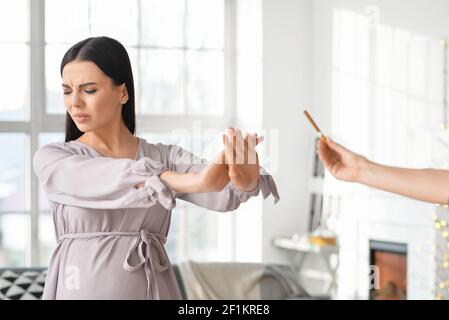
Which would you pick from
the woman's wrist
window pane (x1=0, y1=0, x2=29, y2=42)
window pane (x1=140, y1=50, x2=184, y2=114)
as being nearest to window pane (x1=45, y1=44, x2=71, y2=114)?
window pane (x1=0, y1=0, x2=29, y2=42)

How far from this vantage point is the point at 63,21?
3109 millimetres

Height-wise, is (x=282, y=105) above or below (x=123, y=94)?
above

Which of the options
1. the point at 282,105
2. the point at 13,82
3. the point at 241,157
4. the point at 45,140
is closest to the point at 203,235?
the point at 282,105

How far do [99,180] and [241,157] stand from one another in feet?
0.53

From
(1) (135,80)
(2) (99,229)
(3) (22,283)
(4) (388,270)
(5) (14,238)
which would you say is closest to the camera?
(2) (99,229)

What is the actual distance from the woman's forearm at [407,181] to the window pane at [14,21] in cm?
248

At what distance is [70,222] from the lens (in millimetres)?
969

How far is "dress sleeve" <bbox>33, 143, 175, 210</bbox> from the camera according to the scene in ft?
2.93

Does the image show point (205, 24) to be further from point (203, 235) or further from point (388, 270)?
point (388, 270)

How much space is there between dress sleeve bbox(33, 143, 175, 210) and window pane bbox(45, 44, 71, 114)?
2269 mm

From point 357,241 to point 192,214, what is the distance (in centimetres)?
68

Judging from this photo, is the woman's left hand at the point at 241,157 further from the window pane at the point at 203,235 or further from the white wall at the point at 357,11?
the window pane at the point at 203,235
